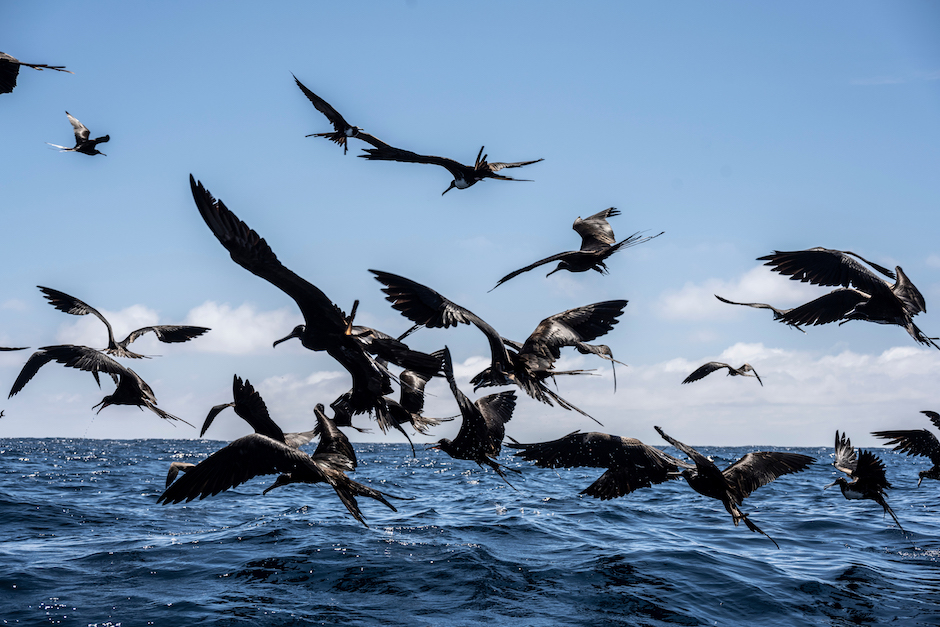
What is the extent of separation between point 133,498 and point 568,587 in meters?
12.9

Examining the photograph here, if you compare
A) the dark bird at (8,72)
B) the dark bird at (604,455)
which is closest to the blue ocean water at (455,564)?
the dark bird at (604,455)

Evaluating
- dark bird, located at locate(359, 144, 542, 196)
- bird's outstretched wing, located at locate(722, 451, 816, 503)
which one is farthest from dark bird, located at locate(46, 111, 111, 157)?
bird's outstretched wing, located at locate(722, 451, 816, 503)

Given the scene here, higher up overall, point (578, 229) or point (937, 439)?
point (578, 229)

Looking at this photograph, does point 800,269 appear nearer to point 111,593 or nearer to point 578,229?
point 578,229

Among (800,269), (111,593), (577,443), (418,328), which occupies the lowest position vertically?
(111,593)

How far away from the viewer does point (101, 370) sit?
1052cm

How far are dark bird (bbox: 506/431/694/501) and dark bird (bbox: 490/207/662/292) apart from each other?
2.09m

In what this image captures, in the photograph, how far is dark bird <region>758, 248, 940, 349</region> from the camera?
9.95 meters

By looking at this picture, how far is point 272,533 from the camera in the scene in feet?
44.1

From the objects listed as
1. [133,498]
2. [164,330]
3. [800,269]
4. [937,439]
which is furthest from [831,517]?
[133,498]

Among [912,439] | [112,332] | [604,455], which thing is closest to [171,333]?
[112,332]

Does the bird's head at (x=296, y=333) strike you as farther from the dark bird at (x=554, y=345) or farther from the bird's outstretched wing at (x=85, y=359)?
the bird's outstretched wing at (x=85, y=359)

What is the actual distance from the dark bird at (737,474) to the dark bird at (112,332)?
28.0 feet

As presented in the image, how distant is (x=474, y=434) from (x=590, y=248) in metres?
3.10
